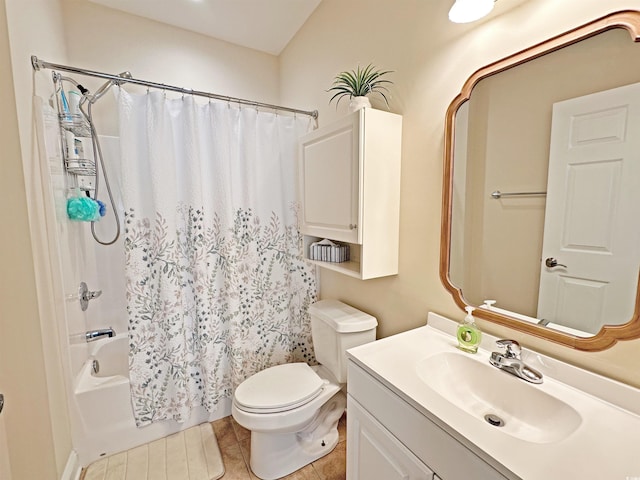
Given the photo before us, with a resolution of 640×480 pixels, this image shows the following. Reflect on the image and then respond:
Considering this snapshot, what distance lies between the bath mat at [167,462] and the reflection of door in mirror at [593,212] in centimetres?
179

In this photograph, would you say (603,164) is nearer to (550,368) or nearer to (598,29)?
(598,29)

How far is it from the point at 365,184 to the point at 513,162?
56cm

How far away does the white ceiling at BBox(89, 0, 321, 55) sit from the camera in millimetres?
1867

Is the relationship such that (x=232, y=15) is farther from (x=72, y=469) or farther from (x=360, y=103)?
(x=72, y=469)

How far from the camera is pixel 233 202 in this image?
5.94 feet

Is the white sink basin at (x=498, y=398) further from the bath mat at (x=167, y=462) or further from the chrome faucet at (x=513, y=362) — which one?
the bath mat at (x=167, y=462)

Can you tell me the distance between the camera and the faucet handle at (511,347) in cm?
92

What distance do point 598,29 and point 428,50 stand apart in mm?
590

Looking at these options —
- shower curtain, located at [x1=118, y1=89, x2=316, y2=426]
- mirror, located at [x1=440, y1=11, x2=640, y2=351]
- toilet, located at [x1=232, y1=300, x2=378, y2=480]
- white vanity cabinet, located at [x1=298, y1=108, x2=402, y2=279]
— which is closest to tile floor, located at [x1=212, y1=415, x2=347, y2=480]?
toilet, located at [x1=232, y1=300, x2=378, y2=480]

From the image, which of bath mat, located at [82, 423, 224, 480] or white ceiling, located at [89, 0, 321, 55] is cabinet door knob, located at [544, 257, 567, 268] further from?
white ceiling, located at [89, 0, 321, 55]

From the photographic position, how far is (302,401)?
1.43m

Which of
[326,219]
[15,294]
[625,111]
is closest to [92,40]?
[15,294]

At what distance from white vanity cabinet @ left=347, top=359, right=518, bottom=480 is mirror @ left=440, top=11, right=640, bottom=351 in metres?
0.48

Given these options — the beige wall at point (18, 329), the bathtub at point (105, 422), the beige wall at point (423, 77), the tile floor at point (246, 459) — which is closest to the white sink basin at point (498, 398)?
the beige wall at point (423, 77)
